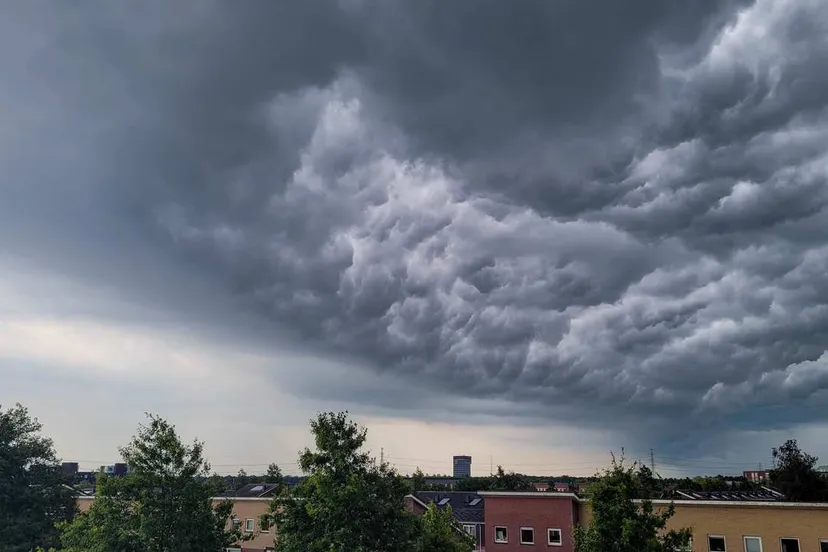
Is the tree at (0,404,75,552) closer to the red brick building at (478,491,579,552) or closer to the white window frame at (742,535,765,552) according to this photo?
the red brick building at (478,491,579,552)

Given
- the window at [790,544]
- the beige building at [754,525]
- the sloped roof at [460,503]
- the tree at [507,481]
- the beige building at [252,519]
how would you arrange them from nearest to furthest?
the beige building at [754,525] → the window at [790,544] → the beige building at [252,519] → the sloped roof at [460,503] → the tree at [507,481]

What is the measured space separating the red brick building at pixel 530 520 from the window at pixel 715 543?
427 inches

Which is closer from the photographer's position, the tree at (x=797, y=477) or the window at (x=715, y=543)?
the window at (x=715, y=543)

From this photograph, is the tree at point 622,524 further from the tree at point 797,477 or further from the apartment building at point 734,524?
the tree at point 797,477

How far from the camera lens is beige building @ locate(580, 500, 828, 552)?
46.0 metres

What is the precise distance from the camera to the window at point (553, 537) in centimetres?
5609

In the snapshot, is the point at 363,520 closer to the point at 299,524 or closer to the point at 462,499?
Result: the point at 299,524

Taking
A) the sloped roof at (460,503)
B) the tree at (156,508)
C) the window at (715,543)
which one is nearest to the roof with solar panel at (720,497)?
the window at (715,543)

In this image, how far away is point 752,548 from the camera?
47.3 meters

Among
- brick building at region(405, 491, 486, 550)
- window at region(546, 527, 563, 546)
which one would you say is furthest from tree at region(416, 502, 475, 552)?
brick building at region(405, 491, 486, 550)

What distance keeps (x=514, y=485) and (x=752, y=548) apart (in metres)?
105

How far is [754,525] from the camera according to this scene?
156 ft

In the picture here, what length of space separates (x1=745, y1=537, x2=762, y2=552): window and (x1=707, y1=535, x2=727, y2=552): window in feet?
5.13

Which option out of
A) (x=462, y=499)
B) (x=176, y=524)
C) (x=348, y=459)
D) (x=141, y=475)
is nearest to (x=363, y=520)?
(x=348, y=459)
